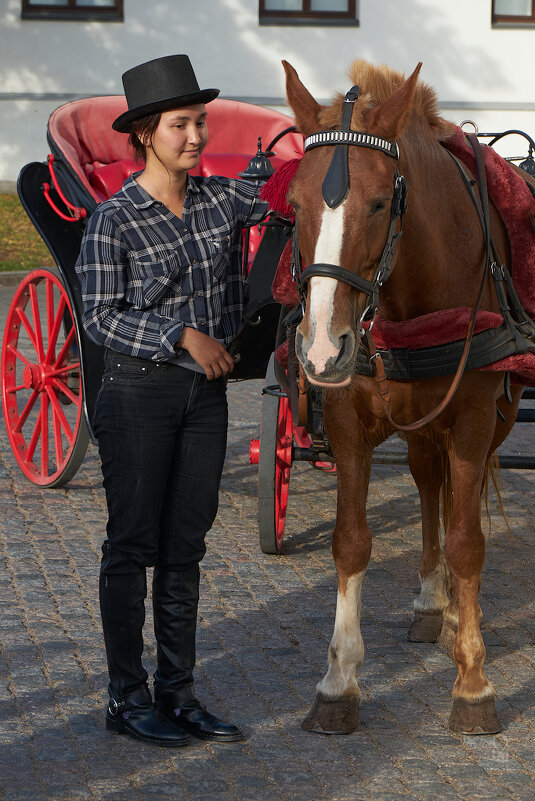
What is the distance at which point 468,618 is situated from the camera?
392 cm

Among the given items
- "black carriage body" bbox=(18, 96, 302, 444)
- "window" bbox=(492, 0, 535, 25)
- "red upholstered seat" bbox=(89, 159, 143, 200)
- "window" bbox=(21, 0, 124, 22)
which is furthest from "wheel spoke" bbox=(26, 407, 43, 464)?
"window" bbox=(492, 0, 535, 25)

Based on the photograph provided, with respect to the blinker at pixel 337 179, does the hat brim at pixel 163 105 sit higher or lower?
higher

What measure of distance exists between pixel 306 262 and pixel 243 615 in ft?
6.65

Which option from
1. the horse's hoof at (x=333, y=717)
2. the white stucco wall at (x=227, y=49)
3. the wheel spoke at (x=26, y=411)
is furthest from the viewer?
the white stucco wall at (x=227, y=49)

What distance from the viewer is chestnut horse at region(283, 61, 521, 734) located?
314cm

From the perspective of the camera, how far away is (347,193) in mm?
3145

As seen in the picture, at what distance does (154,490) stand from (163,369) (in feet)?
1.18

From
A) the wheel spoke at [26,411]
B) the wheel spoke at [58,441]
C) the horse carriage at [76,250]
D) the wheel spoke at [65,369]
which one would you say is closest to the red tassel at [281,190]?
the horse carriage at [76,250]

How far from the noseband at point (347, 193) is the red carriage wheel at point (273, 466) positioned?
2.05m

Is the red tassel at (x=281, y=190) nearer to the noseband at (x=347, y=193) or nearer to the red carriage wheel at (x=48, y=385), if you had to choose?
the noseband at (x=347, y=193)

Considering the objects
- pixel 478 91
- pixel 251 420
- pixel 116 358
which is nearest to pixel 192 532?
pixel 116 358

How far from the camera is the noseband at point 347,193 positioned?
123 inches

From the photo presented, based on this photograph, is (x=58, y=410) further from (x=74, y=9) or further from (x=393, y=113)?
(x=74, y=9)

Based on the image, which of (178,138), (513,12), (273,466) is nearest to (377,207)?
(178,138)
